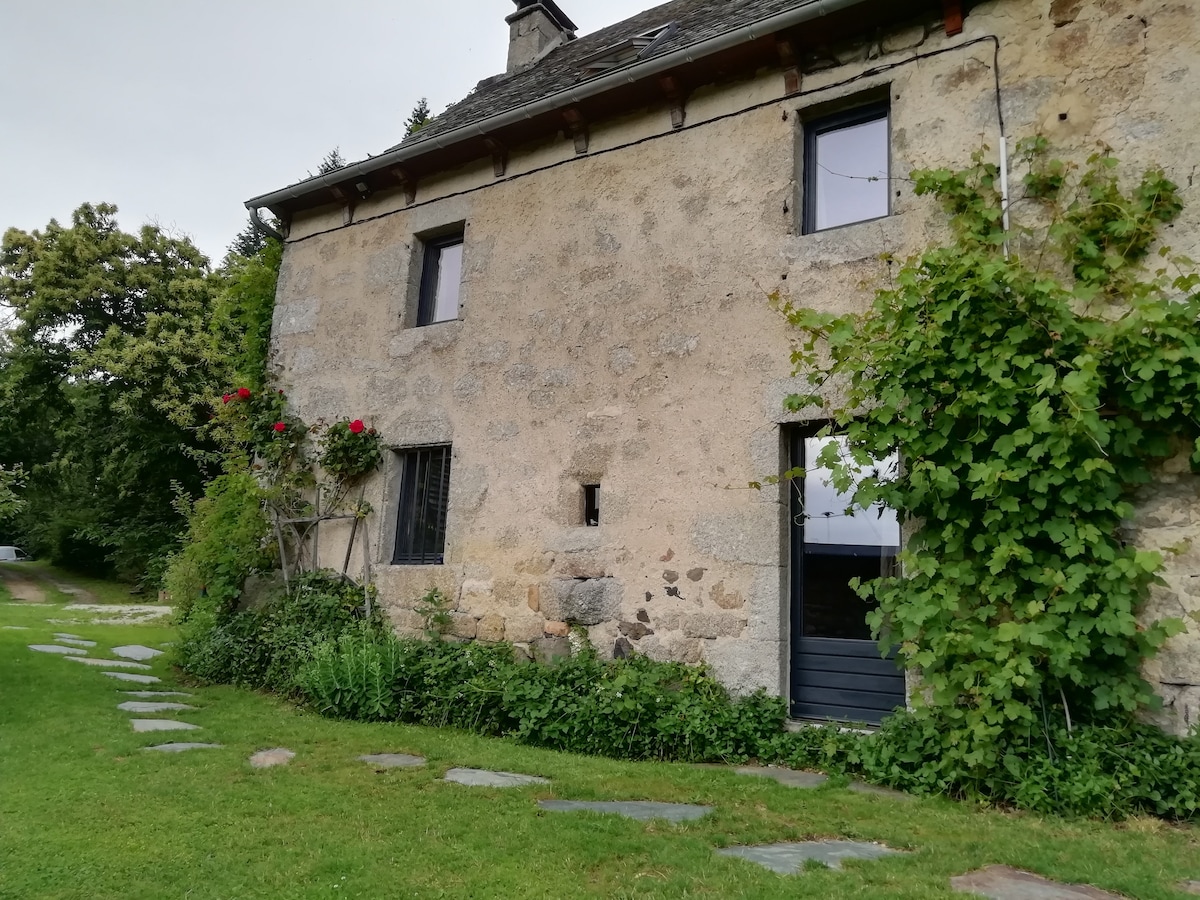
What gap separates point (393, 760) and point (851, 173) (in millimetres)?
4851

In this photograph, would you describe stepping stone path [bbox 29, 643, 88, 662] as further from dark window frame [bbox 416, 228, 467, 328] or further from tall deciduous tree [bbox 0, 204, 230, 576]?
tall deciduous tree [bbox 0, 204, 230, 576]

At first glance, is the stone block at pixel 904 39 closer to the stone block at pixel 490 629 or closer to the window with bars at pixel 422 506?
the window with bars at pixel 422 506

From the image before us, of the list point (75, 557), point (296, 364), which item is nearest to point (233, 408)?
point (296, 364)

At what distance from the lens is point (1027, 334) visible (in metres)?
4.05

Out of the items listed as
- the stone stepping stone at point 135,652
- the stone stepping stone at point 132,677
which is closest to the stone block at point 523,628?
the stone stepping stone at point 132,677

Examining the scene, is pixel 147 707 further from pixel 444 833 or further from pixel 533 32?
pixel 533 32

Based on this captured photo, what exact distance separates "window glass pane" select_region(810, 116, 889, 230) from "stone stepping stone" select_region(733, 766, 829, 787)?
3567 millimetres

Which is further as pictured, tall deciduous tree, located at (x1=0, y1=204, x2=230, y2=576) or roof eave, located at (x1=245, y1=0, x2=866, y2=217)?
tall deciduous tree, located at (x1=0, y1=204, x2=230, y2=576)

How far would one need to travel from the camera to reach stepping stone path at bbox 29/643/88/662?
24.2ft

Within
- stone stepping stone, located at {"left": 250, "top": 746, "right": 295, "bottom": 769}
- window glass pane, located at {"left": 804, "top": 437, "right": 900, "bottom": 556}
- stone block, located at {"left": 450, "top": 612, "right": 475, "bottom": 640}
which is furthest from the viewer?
stone block, located at {"left": 450, "top": 612, "right": 475, "bottom": 640}

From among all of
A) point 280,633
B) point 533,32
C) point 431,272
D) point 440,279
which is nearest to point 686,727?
point 280,633

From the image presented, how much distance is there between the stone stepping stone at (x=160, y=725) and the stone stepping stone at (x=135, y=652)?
320cm

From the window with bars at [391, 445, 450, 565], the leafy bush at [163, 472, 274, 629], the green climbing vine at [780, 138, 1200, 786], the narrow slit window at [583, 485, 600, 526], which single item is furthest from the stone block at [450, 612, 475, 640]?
the green climbing vine at [780, 138, 1200, 786]

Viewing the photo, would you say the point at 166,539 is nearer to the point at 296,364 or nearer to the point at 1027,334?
the point at 296,364
